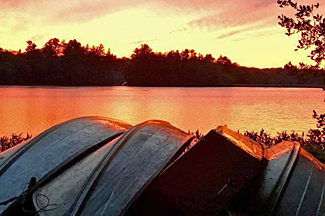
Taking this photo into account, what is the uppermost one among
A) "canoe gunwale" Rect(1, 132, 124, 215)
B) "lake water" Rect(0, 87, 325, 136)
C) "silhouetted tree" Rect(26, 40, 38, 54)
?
"silhouetted tree" Rect(26, 40, 38, 54)

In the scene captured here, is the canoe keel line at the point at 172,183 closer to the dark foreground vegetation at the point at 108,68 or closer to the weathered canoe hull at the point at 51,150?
the weathered canoe hull at the point at 51,150

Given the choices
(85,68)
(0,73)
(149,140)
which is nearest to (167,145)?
(149,140)

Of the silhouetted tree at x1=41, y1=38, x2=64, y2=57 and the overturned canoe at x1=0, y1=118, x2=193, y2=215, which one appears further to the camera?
the silhouetted tree at x1=41, y1=38, x2=64, y2=57

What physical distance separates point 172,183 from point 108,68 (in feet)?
306

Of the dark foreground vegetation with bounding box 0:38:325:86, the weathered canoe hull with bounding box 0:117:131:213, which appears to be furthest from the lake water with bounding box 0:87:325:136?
the dark foreground vegetation with bounding box 0:38:325:86

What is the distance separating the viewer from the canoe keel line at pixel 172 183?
3037 mm

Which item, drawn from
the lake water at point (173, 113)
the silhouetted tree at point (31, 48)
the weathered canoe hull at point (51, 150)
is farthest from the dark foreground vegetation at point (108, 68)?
the weathered canoe hull at point (51, 150)

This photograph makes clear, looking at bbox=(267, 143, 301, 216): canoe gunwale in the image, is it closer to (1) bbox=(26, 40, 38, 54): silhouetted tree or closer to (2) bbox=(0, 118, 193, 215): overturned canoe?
(2) bbox=(0, 118, 193, 215): overturned canoe

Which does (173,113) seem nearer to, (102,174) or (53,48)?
(102,174)

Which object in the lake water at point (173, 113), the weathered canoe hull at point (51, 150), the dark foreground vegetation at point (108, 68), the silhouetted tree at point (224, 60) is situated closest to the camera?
the weathered canoe hull at point (51, 150)

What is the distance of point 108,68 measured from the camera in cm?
9512

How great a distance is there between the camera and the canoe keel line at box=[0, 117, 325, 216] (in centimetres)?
304

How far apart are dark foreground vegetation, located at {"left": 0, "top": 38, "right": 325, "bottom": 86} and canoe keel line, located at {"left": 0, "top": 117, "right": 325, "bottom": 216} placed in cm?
8064

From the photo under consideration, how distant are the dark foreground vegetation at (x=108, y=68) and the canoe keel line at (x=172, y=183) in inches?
3175
